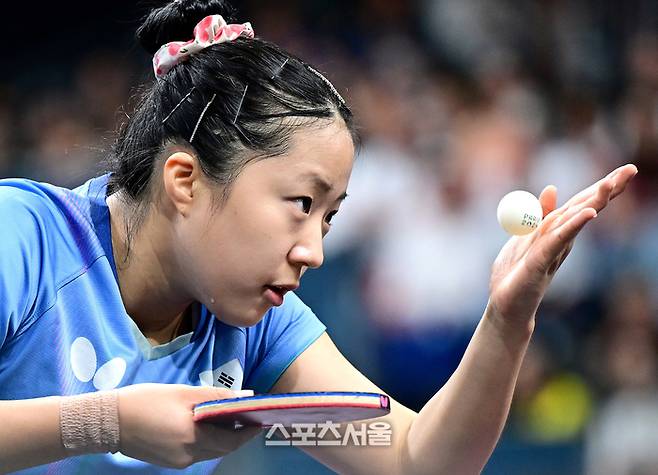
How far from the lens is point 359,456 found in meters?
2.35

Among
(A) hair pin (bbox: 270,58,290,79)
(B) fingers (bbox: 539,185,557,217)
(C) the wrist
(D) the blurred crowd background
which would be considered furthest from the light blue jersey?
(D) the blurred crowd background

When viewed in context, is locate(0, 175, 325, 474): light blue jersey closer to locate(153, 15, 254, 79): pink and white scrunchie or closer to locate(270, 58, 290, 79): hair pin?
locate(153, 15, 254, 79): pink and white scrunchie

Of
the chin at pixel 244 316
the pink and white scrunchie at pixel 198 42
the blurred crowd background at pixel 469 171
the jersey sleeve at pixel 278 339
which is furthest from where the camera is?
the blurred crowd background at pixel 469 171

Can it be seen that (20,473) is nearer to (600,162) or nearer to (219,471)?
(219,471)

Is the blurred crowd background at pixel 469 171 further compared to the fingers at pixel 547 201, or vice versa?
the blurred crowd background at pixel 469 171

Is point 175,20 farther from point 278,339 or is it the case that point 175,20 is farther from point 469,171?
point 469,171

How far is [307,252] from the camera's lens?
2123 millimetres

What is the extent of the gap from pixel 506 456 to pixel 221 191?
248 cm

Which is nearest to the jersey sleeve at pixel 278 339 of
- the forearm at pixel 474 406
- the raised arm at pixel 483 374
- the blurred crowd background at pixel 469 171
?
the raised arm at pixel 483 374

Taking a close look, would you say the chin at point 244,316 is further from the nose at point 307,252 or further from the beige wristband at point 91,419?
the beige wristband at point 91,419

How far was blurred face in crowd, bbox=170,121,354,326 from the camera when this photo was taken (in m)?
2.10

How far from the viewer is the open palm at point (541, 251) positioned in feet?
6.44

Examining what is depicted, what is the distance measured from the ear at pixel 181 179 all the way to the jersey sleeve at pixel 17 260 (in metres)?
0.26

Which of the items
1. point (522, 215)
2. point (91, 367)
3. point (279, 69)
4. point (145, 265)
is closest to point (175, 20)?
point (279, 69)
